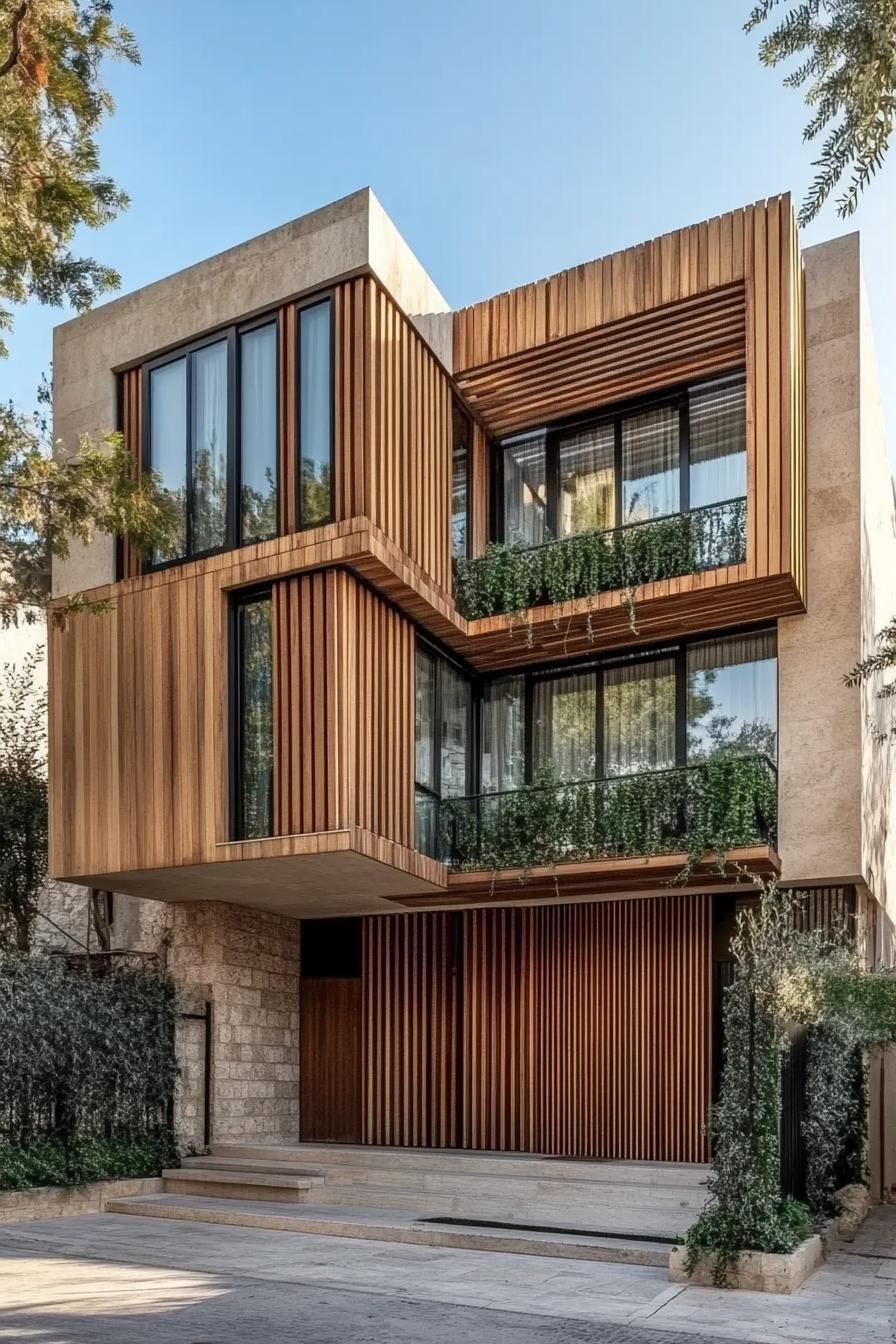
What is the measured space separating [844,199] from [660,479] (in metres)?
9.46

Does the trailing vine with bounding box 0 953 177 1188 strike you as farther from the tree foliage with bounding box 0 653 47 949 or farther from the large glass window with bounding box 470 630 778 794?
the large glass window with bounding box 470 630 778 794

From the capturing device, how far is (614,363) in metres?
15.3

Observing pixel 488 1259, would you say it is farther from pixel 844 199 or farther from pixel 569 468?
pixel 569 468

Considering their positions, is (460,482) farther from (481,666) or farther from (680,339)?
(680,339)

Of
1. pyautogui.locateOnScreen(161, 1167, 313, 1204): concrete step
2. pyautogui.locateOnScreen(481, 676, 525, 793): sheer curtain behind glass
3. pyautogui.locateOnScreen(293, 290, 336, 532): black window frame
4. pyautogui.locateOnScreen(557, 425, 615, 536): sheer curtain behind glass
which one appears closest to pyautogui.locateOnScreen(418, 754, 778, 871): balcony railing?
pyautogui.locateOnScreen(481, 676, 525, 793): sheer curtain behind glass

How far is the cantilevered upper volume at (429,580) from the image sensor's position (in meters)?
13.4

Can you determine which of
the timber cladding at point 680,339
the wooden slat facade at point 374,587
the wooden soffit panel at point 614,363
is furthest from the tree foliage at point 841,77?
the wooden soffit panel at point 614,363

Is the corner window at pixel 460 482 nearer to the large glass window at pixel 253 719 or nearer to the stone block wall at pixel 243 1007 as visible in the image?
the large glass window at pixel 253 719

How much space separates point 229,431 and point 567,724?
522 cm

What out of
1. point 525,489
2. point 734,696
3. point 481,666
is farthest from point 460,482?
point 734,696

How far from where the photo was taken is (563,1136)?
15.1m

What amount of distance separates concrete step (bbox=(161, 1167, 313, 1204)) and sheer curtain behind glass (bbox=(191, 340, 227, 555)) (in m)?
6.49

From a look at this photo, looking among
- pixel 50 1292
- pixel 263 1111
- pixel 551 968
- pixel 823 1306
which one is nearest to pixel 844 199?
pixel 823 1306

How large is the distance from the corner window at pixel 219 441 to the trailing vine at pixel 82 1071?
4649 mm
